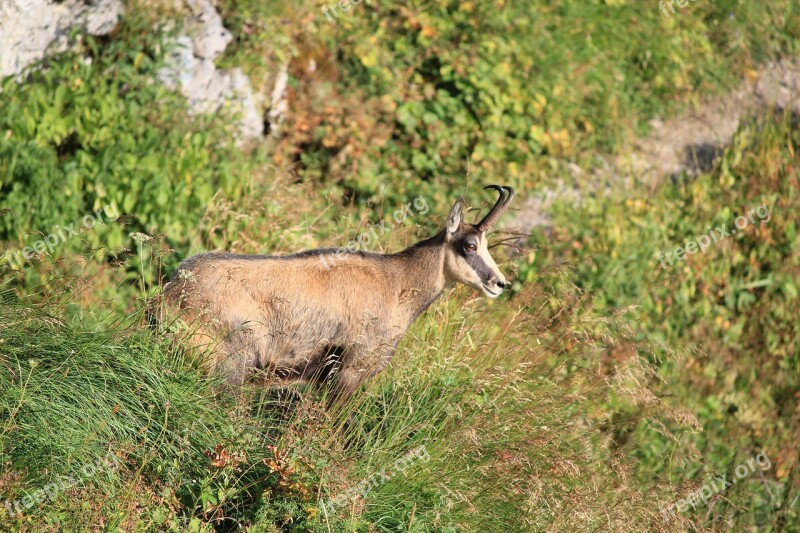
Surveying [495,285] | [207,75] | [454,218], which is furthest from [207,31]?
[495,285]

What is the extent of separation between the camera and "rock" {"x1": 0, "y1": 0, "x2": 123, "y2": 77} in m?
9.23

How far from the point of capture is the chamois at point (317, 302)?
6688mm

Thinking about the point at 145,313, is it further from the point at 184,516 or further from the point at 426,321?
the point at 426,321

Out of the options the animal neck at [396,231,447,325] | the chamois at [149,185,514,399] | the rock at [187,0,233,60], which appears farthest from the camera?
the rock at [187,0,233,60]

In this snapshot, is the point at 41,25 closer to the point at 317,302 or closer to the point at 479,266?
the point at 317,302

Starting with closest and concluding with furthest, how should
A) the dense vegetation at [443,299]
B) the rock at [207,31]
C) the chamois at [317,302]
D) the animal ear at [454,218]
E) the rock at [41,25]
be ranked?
the dense vegetation at [443,299]
the chamois at [317,302]
the animal ear at [454,218]
the rock at [41,25]
the rock at [207,31]

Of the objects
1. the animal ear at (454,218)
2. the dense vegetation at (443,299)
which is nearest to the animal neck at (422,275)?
the animal ear at (454,218)

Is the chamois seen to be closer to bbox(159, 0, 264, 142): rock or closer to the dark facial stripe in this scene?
the dark facial stripe

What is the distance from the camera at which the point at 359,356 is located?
23.0 ft

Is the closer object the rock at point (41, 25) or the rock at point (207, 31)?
the rock at point (41, 25)

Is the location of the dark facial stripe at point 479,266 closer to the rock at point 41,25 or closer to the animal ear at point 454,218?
the animal ear at point 454,218

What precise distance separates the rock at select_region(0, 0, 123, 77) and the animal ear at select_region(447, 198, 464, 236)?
4653 millimetres

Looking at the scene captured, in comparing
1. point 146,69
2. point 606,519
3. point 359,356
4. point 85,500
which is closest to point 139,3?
point 146,69

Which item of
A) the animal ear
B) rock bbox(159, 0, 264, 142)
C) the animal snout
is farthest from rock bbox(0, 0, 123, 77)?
the animal snout
